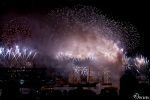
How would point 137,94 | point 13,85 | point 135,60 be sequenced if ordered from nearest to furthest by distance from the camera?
point 137,94 < point 13,85 < point 135,60

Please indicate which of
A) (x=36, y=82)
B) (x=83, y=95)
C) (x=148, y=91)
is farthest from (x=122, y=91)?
(x=36, y=82)

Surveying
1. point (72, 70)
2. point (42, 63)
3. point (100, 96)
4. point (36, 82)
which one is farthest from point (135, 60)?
point (100, 96)

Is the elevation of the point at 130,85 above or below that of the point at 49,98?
above

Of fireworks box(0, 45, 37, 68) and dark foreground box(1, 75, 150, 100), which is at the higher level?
fireworks box(0, 45, 37, 68)

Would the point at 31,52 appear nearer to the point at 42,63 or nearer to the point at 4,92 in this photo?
the point at 42,63

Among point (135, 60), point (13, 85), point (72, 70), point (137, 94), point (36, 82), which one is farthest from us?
point (135, 60)

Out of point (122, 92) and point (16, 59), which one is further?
point (16, 59)

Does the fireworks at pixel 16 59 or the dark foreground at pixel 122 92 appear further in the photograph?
the fireworks at pixel 16 59

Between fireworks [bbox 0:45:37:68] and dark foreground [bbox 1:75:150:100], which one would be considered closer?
dark foreground [bbox 1:75:150:100]

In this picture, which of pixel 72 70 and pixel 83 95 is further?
pixel 72 70

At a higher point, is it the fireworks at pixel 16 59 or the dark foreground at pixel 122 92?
the fireworks at pixel 16 59
